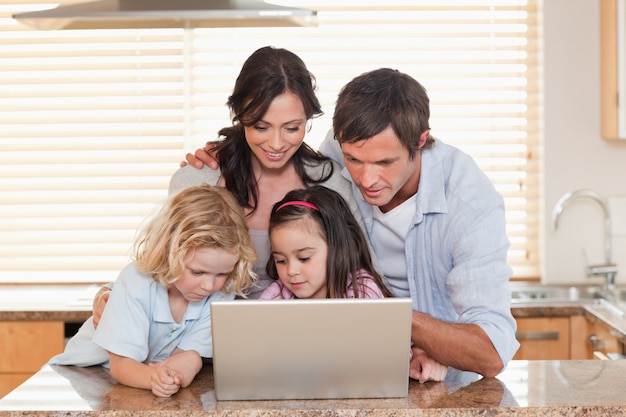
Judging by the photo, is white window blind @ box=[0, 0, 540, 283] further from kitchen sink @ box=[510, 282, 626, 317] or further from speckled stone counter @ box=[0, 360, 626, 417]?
speckled stone counter @ box=[0, 360, 626, 417]

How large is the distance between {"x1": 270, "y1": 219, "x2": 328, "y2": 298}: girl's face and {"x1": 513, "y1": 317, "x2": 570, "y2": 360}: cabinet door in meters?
1.37

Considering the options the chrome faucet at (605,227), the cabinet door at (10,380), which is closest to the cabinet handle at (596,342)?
the chrome faucet at (605,227)

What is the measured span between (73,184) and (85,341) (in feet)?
6.27

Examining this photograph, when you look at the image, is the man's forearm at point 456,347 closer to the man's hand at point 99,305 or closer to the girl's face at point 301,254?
the girl's face at point 301,254

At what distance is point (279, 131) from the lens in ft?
6.61

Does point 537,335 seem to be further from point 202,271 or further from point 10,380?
point 10,380

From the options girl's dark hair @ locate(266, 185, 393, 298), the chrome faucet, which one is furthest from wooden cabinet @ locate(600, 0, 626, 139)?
girl's dark hair @ locate(266, 185, 393, 298)

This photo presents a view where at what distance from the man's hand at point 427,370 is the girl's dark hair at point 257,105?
2.16 ft

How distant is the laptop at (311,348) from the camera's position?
4.81 feet

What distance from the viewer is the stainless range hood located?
7.13ft

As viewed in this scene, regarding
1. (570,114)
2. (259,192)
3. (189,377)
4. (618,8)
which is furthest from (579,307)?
(189,377)

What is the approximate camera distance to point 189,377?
5.45 ft

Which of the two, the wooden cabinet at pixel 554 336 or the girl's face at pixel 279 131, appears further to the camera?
the wooden cabinet at pixel 554 336

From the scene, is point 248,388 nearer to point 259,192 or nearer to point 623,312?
point 259,192
